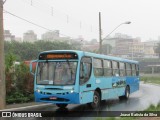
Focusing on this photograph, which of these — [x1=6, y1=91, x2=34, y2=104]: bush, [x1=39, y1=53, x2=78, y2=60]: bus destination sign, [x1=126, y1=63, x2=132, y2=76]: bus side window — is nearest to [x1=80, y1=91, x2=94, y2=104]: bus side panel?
[x1=39, y1=53, x2=78, y2=60]: bus destination sign

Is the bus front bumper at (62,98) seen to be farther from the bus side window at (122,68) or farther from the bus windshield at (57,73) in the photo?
the bus side window at (122,68)

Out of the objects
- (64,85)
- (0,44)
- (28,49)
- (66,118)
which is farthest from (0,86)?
(28,49)

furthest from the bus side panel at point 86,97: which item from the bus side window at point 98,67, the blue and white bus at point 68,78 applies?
the bus side window at point 98,67

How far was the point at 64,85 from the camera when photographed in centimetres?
1548

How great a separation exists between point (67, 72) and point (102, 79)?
3.55 m

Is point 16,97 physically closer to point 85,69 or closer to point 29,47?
point 85,69

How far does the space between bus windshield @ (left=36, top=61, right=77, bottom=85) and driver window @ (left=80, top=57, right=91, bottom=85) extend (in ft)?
1.41

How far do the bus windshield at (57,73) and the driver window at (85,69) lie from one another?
0.43 meters

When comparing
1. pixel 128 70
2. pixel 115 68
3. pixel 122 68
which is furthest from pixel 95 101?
pixel 128 70

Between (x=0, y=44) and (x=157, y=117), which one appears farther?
(x=0, y=44)

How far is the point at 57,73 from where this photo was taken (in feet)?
51.8

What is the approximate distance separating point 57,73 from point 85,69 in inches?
54.7

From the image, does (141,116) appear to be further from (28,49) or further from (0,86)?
(28,49)

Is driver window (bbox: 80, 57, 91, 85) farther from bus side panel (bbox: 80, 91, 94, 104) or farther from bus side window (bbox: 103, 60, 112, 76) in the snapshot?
bus side window (bbox: 103, 60, 112, 76)
